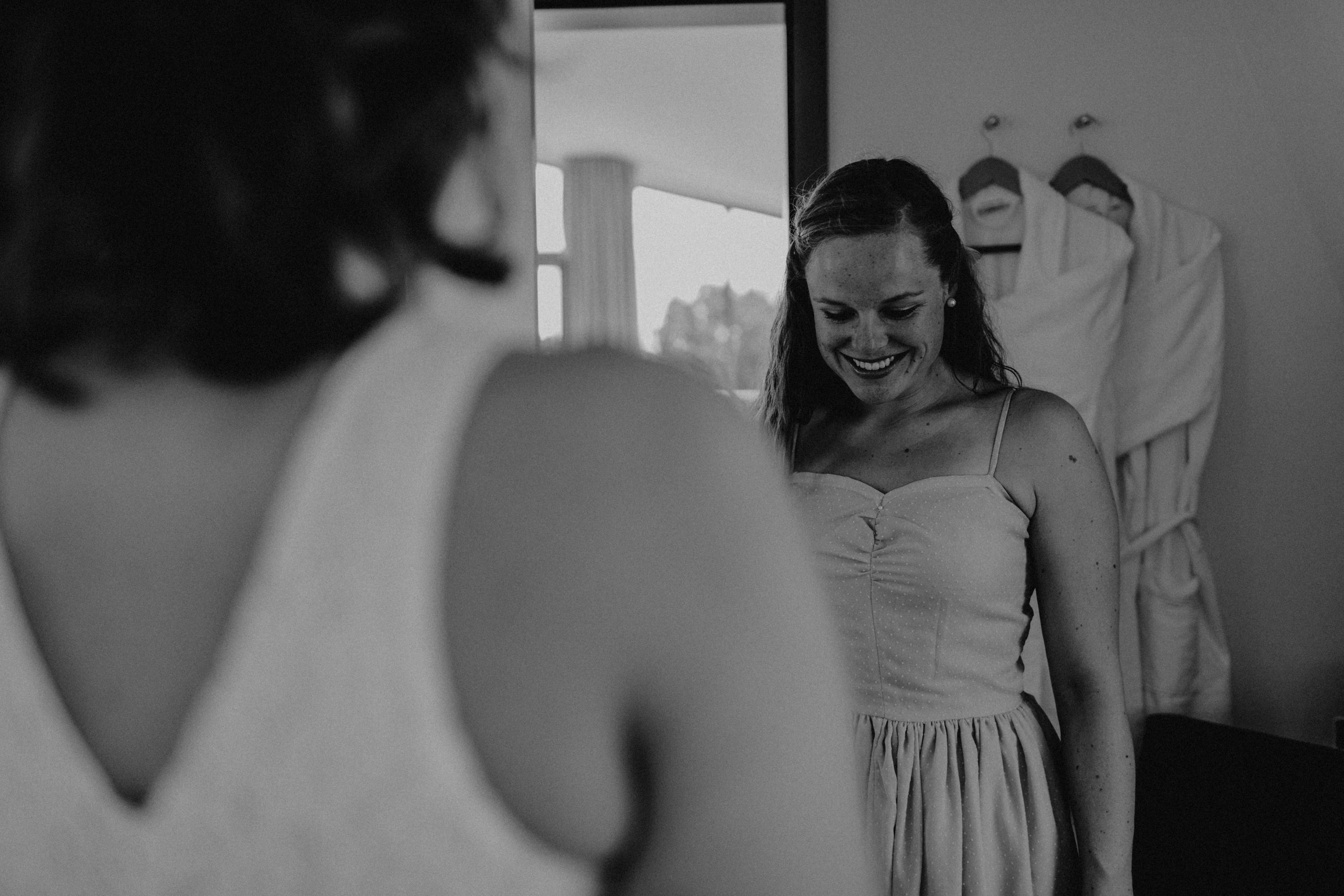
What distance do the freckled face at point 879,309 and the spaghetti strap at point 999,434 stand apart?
0.36ft

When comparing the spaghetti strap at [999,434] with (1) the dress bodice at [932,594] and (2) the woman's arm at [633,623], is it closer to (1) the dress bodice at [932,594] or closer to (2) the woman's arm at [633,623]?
(1) the dress bodice at [932,594]

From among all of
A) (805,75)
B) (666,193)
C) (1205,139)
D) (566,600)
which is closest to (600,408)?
(566,600)

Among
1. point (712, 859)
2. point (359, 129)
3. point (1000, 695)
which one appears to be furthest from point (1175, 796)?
point (359, 129)

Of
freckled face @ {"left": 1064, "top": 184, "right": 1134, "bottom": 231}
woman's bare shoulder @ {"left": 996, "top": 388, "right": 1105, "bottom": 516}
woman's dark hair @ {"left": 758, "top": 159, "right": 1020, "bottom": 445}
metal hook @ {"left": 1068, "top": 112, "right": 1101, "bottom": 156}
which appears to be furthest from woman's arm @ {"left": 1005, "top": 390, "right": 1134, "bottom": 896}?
metal hook @ {"left": 1068, "top": 112, "right": 1101, "bottom": 156}

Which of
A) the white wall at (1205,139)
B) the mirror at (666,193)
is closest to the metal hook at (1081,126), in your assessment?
the white wall at (1205,139)

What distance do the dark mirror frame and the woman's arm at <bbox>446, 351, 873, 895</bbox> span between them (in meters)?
1.82

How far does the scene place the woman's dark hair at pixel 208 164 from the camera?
Answer: 0.29m

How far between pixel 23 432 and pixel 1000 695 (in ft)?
3.38

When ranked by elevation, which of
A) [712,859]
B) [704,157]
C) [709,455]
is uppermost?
[704,157]

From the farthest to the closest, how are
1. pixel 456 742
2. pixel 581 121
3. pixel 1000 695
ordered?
1. pixel 581 121
2. pixel 1000 695
3. pixel 456 742

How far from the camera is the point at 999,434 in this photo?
44.6 inches

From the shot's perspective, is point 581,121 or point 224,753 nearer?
point 224,753

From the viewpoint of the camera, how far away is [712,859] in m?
0.30

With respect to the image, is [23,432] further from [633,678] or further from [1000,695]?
[1000,695]
